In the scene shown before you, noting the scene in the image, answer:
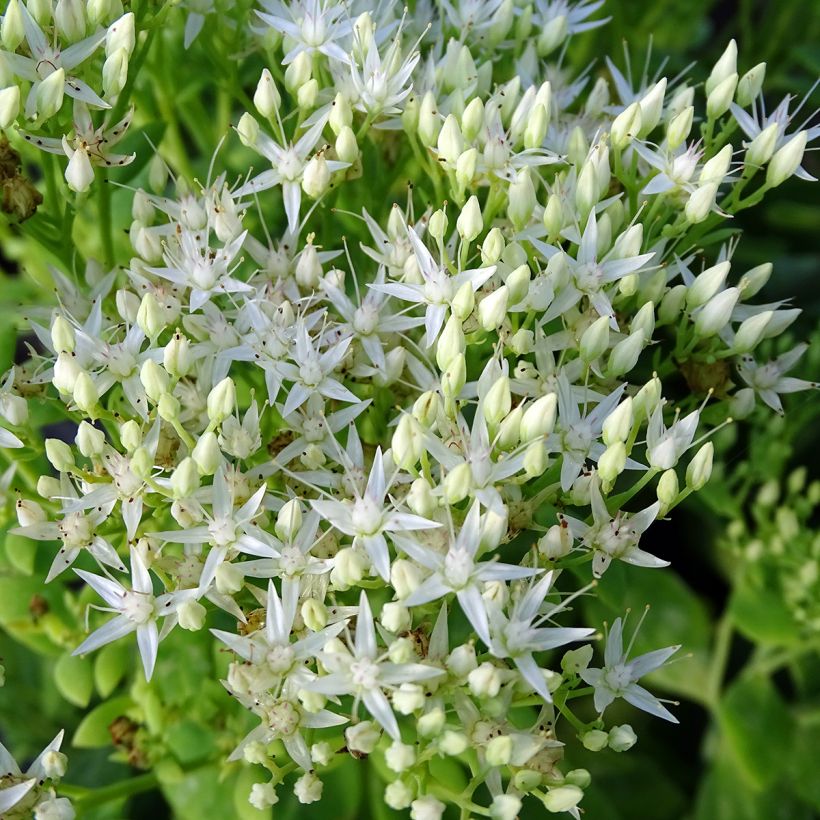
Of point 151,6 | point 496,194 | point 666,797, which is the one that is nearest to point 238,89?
point 151,6

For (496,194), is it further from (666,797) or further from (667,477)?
(666,797)

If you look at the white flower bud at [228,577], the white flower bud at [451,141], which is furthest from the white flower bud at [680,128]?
the white flower bud at [228,577]

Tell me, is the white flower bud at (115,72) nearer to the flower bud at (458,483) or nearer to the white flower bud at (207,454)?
the white flower bud at (207,454)

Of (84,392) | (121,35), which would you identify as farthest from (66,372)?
(121,35)

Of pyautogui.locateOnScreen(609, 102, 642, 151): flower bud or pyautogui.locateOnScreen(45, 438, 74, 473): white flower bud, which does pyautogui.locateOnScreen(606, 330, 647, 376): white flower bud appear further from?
pyautogui.locateOnScreen(45, 438, 74, 473): white flower bud

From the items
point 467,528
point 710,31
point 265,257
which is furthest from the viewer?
point 710,31

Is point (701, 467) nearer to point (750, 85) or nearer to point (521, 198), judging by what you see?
point (521, 198)
